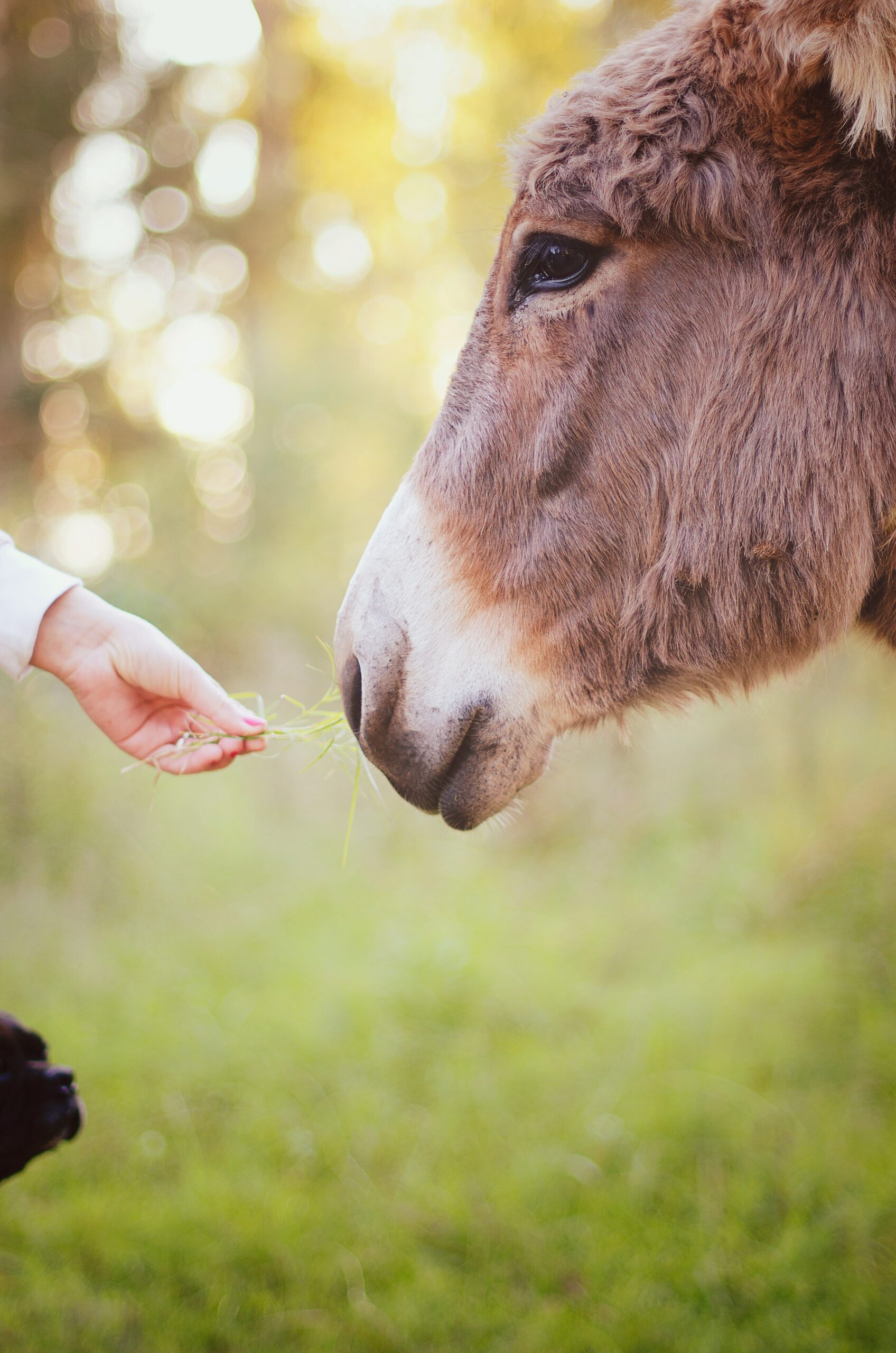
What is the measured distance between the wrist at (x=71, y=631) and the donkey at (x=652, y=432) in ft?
1.73

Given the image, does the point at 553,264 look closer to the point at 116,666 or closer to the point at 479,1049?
the point at 116,666

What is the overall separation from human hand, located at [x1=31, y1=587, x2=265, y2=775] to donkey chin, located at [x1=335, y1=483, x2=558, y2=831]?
292 mm

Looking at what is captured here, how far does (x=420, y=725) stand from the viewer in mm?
1479

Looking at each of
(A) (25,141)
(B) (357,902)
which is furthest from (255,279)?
(B) (357,902)

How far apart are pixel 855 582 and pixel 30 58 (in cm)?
698

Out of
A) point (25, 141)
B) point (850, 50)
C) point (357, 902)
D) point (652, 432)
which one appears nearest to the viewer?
point (850, 50)

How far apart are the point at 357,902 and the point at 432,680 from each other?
11.9 feet

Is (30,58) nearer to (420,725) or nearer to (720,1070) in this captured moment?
(420,725)

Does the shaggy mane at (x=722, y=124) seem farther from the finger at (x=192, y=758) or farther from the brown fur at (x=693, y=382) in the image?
the finger at (x=192, y=758)

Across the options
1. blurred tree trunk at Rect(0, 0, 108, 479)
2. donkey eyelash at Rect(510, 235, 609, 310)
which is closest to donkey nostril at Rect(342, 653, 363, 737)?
donkey eyelash at Rect(510, 235, 609, 310)

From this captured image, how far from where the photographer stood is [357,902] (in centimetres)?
476

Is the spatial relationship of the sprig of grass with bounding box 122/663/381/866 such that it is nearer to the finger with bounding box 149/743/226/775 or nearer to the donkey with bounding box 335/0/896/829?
the finger with bounding box 149/743/226/775

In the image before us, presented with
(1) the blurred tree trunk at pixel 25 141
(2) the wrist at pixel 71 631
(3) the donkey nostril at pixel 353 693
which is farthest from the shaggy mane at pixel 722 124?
(1) the blurred tree trunk at pixel 25 141

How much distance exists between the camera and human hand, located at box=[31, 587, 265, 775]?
1591mm
